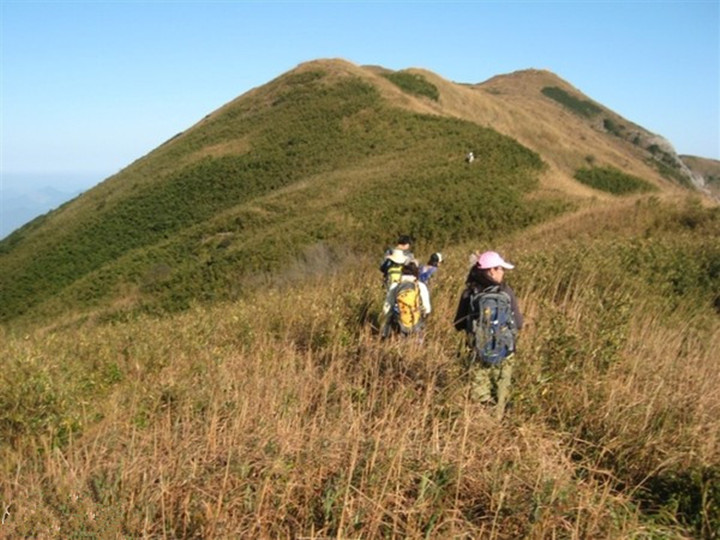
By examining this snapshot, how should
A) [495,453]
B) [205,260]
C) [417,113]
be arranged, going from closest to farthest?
[495,453], [205,260], [417,113]

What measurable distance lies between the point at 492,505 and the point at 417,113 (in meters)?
41.5

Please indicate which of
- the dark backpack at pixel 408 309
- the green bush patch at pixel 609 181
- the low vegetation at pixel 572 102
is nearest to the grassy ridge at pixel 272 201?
the dark backpack at pixel 408 309

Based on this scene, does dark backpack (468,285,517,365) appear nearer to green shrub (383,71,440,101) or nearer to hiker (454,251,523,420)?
hiker (454,251,523,420)

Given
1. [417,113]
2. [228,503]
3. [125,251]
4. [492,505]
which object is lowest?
[492,505]

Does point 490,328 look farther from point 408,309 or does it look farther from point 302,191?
point 302,191

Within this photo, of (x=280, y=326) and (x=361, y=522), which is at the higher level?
(x=280, y=326)

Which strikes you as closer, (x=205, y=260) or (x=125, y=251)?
(x=205, y=260)

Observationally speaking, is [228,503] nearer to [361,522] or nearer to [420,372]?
[361,522]

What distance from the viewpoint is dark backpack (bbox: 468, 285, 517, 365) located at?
3629 mm

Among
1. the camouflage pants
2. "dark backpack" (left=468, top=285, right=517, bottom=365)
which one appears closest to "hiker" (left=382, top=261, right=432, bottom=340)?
"dark backpack" (left=468, top=285, right=517, bottom=365)

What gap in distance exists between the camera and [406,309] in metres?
5.07

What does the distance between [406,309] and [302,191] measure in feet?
90.2

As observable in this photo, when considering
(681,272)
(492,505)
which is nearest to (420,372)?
(492,505)

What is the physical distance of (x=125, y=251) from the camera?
1407 inches
